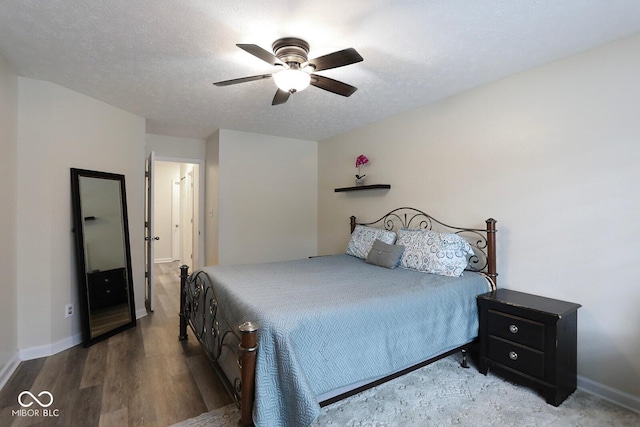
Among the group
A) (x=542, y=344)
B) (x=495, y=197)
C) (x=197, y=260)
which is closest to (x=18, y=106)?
(x=197, y=260)

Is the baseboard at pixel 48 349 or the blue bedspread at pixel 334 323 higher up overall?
the blue bedspread at pixel 334 323

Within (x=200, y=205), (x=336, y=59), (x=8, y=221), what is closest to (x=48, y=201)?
(x=8, y=221)

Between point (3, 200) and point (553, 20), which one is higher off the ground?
point (553, 20)

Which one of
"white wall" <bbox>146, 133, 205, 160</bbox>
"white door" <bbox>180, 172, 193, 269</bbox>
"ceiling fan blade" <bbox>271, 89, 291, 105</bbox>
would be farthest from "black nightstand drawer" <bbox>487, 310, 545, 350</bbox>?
"white door" <bbox>180, 172, 193, 269</bbox>

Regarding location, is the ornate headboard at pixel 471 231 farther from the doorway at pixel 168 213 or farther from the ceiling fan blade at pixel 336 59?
the doorway at pixel 168 213

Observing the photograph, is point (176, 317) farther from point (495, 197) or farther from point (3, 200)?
point (495, 197)

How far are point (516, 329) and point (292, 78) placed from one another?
2412mm

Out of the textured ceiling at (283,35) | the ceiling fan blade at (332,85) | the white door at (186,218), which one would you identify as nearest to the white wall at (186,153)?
the white door at (186,218)

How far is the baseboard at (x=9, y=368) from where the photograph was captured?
2348 millimetres

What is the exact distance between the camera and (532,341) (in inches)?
86.1

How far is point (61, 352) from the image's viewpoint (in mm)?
2881

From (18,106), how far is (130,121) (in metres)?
1.05

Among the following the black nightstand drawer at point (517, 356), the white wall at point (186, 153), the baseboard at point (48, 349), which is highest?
the white wall at point (186, 153)
